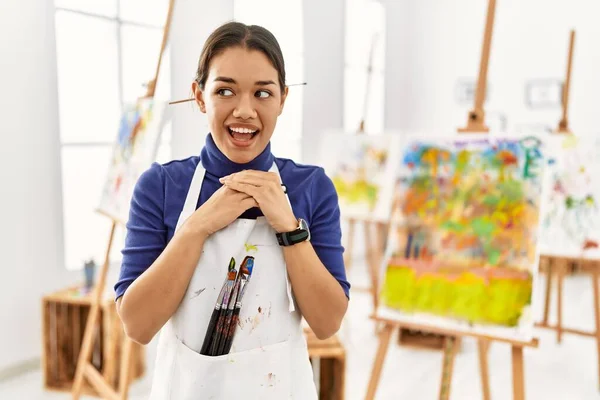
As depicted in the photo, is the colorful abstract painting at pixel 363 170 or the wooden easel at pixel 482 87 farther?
the colorful abstract painting at pixel 363 170

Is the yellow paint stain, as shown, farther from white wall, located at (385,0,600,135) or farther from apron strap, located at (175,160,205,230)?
white wall, located at (385,0,600,135)

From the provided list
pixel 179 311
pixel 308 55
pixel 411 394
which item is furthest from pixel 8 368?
pixel 308 55

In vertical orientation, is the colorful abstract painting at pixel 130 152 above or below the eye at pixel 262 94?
below

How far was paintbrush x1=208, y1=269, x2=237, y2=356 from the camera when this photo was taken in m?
A: 0.99

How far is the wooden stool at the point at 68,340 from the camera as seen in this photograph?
8.60 ft

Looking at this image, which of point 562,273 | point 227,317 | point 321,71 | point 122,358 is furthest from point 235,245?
point 321,71

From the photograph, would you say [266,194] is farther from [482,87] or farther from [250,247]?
[482,87]

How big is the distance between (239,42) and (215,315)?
0.49 m

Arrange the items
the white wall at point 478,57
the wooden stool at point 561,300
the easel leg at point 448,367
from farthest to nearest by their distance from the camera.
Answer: the white wall at point 478,57
the wooden stool at point 561,300
the easel leg at point 448,367

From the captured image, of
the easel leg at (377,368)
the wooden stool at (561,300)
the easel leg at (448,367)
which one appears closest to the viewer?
the easel leg at (448,367)

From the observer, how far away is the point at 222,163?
103 cm

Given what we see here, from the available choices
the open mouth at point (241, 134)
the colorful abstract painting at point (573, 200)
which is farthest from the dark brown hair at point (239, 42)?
the colorful abstract painting at point (573, 200)

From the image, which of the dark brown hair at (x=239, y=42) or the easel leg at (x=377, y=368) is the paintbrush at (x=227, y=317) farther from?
the easel leg at (x=377, y=368)

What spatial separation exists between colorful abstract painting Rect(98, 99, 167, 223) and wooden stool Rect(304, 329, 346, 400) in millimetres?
874
